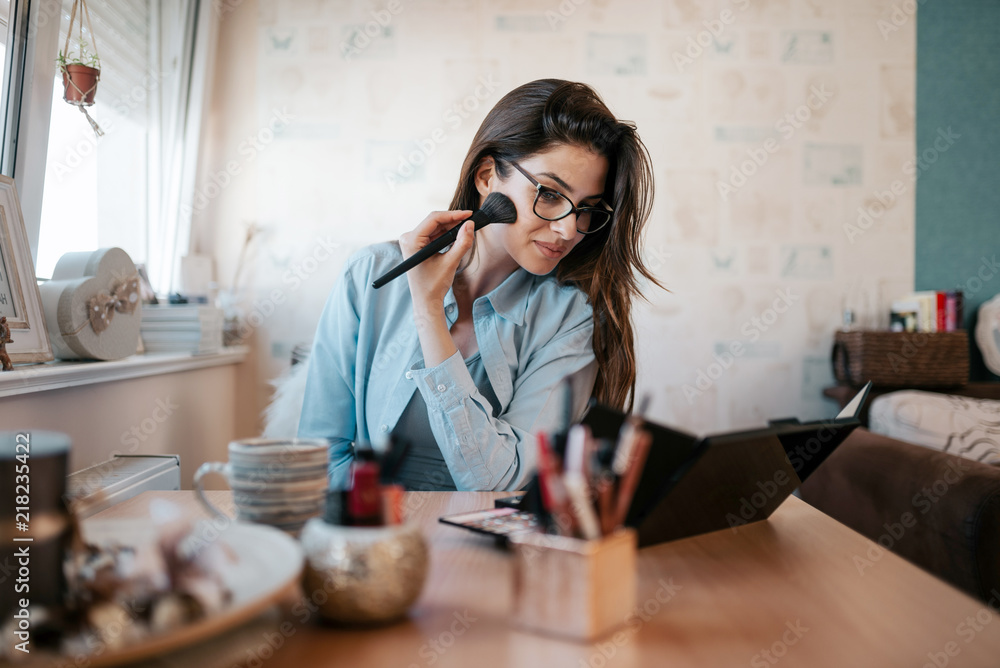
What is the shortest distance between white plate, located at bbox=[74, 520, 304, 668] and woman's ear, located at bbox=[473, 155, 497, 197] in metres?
1.09

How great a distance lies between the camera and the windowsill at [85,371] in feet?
4.01

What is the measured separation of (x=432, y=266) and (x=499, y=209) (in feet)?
0.70

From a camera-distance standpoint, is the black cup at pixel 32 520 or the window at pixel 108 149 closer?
the black cup at pixel 32 520

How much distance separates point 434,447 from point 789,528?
762mm

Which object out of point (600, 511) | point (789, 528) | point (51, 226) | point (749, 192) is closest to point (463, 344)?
point (789, 528)

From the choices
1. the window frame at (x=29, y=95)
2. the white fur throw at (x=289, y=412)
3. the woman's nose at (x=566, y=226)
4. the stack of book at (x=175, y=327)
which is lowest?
the white fur throw at (x=289, y=412)

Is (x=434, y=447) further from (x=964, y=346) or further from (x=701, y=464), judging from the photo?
(x=964, y=346)

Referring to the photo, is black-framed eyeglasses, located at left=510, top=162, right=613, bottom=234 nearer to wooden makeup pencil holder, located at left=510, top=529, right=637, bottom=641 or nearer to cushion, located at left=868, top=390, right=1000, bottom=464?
wooden makeup pencil holder, located at left=510, top=529, right=637, bottom=641

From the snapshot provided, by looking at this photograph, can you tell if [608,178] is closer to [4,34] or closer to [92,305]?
[92,305]

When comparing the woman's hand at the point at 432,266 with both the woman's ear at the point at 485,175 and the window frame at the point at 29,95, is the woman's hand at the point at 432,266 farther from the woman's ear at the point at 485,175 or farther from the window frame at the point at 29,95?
the window frame at the point at 29,95

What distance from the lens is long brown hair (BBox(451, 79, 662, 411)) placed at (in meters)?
1.44

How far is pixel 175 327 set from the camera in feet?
7.24

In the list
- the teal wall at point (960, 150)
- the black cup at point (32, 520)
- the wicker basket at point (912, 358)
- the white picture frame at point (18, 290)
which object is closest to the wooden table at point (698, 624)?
the black cup at point (32, 520)

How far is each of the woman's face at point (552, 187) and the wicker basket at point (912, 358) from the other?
1.72m
